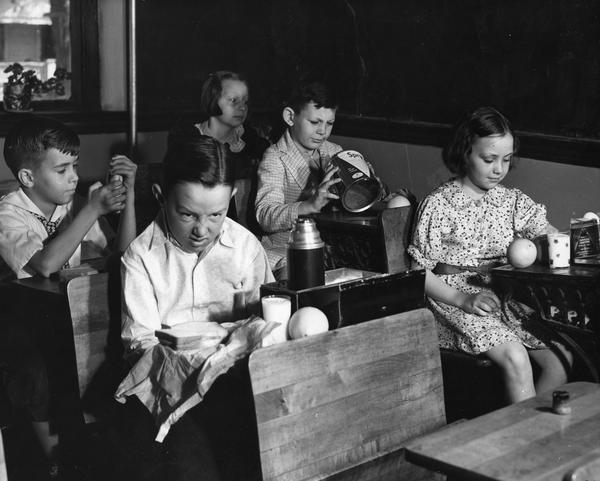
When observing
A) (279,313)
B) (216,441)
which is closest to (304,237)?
(279,313)

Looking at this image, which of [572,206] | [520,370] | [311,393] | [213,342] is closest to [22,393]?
[213,342]

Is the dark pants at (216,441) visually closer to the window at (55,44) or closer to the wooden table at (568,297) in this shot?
the wooden table at (568,297)

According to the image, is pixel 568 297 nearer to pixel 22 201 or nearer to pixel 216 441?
pixel 216 441

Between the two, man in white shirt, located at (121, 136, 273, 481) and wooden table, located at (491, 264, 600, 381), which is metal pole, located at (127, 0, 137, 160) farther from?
wooden table, located at (491, 264, 600, 381)

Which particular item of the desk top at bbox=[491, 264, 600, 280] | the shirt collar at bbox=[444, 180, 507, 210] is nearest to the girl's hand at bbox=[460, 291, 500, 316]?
the desk top at bbox=[491, 264, 600, 280]

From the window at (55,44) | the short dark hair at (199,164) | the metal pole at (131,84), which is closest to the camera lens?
the short dark hair at (199,164)

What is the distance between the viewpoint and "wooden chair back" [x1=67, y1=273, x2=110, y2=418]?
2.41m

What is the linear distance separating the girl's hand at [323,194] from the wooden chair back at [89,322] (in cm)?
137

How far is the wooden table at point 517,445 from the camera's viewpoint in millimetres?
1708

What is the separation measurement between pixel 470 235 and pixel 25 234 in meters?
1.52

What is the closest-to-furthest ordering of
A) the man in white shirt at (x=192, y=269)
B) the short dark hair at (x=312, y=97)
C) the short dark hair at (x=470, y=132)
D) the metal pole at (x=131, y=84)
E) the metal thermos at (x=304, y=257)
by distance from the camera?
the man in white shirt at (x=192, y=269) < the metal thermos at (x=304, y=257) < the short dark hair at (x=470, y=132) < the metal pole at (x=131, y=84) < the short dark hair at (x=312, y=97)

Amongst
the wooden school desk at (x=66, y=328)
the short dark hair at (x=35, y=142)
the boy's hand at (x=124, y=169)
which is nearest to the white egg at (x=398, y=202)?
the boy's hand at (x=124, y=169)

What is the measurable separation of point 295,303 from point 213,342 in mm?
218

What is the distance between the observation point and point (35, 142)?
10.5ft
